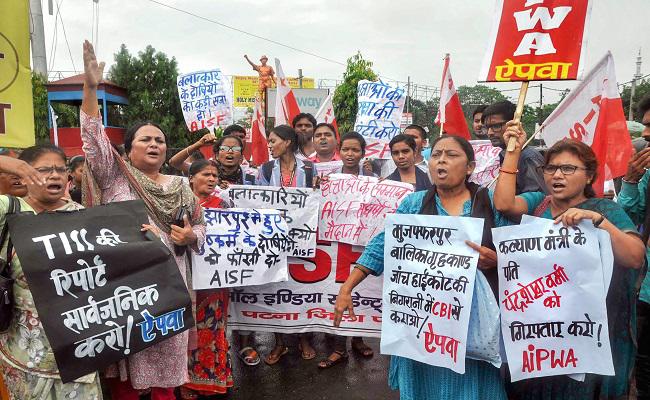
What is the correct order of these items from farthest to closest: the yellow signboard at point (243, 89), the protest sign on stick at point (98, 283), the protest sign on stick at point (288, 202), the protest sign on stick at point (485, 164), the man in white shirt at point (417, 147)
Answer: the yellow signboard at point (243, 89) < the man in white shirt at point (417, 147) < the protest sign on stick at point (485, 164) < the protest sign on stick at point (288, 202) < the protest sign on stick at point (98, 283)

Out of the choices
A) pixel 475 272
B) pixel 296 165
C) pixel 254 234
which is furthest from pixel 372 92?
pixel 475 272

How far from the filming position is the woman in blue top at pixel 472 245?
2.41 meters

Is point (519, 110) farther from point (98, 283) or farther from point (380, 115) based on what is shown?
point (380, 115)

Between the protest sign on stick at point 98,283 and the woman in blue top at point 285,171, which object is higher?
the woman in blue top at point 285,171

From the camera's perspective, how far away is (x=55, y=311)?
2180 millimetres

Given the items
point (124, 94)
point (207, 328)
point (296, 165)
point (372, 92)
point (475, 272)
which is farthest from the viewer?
point (124, 94)

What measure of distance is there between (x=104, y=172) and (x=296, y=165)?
210cm

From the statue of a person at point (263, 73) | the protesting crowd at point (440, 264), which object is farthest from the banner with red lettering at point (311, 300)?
the statue of a person at point (263, 73)

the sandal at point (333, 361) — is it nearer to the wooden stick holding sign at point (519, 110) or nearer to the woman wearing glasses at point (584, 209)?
the woman wearing glasses at point (584, 209)

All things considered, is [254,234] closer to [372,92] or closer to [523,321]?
[523,321]

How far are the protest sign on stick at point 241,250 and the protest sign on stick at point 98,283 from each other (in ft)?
3.53

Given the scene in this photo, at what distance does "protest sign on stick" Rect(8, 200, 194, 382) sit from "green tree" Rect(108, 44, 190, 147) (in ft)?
61.8

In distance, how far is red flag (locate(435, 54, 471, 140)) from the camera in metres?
5.70

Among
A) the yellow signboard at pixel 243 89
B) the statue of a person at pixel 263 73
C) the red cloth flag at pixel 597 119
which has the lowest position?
the red cloth flag at pixel 597 119
